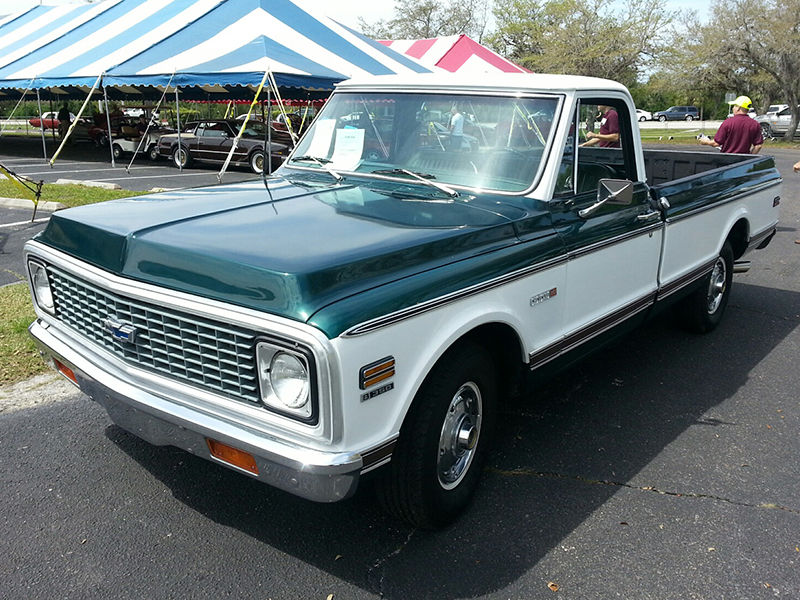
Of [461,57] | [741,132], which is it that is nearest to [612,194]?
[741,132]

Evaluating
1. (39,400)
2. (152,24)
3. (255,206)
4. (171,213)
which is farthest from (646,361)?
(152,24)

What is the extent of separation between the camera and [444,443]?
9.93 ft

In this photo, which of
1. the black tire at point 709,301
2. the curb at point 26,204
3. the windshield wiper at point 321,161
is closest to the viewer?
the windshield wiper at point 321,161

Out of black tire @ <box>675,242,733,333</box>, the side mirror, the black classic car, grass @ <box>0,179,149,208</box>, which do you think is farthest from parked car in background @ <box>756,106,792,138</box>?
the side mirror

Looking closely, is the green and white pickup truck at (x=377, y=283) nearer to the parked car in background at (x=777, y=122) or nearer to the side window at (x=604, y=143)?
the side window at (x=604, y=143)

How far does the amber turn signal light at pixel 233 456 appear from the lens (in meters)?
2.53

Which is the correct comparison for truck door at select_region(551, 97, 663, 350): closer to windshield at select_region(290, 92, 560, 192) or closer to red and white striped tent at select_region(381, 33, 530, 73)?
windshield at select_region(290, 92, 560, 192)

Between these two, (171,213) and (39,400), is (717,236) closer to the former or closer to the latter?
(171,213)

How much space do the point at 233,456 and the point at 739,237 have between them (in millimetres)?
4973

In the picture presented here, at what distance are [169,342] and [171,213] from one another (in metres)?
0.79

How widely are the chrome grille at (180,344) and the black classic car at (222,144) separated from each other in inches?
603

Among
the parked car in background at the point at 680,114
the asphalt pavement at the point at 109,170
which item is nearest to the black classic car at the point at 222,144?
the asphalt pavement at the point at 109,170

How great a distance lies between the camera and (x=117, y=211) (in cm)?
332

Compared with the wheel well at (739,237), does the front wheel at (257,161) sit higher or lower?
lower
